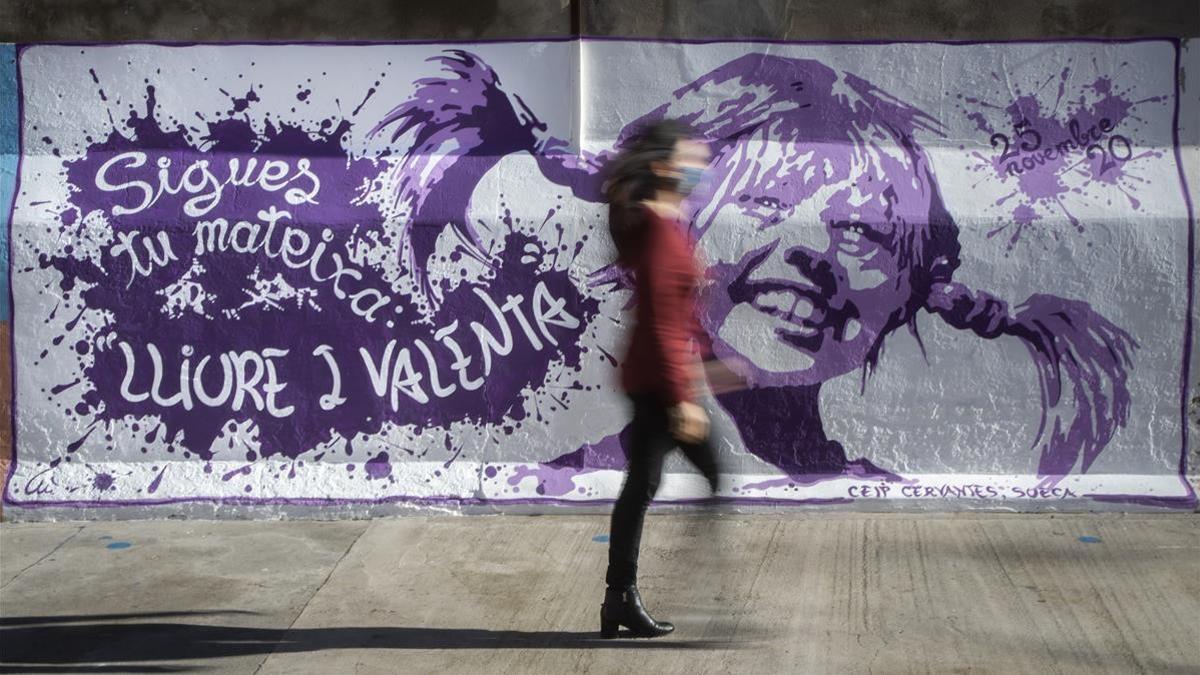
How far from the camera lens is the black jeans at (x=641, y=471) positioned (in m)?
4.20

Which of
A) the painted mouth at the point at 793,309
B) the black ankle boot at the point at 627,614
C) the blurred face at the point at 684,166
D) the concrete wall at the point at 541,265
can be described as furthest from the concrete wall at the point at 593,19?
the black ankle boot at the point at 627,614

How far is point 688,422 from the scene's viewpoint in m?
4.14

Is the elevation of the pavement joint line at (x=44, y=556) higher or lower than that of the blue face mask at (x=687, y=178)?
lower

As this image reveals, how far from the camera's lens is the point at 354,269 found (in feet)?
19.9

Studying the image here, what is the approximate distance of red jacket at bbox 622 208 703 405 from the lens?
4.11 metres

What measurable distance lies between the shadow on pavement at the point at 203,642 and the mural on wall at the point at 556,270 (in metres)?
1.34

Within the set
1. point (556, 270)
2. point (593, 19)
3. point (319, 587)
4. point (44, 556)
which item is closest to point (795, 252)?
point (556, 270)

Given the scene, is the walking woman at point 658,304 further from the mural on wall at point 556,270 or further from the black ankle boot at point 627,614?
the mural on wall at point 556,270

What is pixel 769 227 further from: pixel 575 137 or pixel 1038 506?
pixel 1038 506

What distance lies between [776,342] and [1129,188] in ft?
5.66

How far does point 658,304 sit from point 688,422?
0.39 metres

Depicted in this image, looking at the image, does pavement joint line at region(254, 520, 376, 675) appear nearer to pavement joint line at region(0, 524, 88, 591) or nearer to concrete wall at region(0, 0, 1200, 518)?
concrete wall at region(0, 0, 1200, 518)

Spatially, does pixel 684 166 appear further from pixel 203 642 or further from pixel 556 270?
pixel 203 642

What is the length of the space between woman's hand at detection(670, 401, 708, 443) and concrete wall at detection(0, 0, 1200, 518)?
1834 mm
